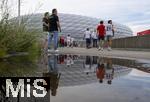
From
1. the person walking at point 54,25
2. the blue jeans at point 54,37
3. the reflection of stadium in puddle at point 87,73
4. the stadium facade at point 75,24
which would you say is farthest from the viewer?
the stadium facade at point 75,24

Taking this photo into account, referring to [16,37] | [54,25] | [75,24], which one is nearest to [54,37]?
[54,25]

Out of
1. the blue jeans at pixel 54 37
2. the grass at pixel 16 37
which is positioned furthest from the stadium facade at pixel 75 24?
the grass at pixel 16 37

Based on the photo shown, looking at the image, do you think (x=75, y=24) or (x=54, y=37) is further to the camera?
(x=75, y=24)

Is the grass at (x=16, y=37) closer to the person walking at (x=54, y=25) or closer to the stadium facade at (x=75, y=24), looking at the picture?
the person walking at (x=54, y=25)

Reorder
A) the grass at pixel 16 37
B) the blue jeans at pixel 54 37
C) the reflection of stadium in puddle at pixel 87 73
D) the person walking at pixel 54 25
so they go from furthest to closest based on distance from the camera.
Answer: the blue jeans at pixel 54 37, the person walking at pixel 54 25, the grass at pixel 16 37, the reflection of stadium in puddle at pixel 87 73

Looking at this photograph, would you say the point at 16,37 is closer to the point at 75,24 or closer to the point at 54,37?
the point at 54,37

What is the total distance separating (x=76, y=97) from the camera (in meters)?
5.12

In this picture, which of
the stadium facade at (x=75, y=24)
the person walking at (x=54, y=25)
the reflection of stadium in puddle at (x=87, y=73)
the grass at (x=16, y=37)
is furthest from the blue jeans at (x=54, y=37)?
the stadium facade at (x=75, y=24)

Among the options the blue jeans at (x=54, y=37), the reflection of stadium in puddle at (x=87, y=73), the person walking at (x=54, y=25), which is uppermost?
the person walking at (x=54, y=25)

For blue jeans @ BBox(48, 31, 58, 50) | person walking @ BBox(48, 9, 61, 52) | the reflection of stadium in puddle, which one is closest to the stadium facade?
blue jeans @ BBox(48, 31, 58, 50)

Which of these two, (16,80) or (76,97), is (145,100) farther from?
(16,80)

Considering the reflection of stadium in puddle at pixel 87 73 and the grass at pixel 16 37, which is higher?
the grass at pixel 16 37

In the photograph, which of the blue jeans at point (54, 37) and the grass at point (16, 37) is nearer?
the grass at point (16, 37)

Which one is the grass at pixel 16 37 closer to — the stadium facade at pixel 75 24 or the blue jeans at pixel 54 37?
the blue jeans at pixel 54 37
